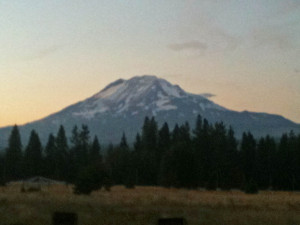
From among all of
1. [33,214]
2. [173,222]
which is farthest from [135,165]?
[173,222]

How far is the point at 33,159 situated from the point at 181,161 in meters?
40.9

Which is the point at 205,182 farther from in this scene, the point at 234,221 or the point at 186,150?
the point at 234,221

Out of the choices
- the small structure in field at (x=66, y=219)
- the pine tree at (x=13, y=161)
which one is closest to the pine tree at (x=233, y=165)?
the pine tree at (x=13, y=161)

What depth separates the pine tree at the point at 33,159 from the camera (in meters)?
105

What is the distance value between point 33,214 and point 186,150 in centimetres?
6125

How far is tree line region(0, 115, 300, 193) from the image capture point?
80500 millimetres

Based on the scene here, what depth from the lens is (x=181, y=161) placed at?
256ft

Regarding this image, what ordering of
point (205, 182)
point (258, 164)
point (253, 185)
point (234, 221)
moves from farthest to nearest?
point (258, 164) → point (205, 182) → point (253, 185) → point (234, 221)

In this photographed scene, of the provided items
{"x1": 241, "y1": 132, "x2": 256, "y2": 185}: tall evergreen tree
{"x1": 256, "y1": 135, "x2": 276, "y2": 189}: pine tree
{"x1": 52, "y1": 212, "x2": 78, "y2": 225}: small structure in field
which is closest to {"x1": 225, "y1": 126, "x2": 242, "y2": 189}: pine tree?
{"x1": 241, "y1": 132, "x2": 256, "y2": 185}: tall evergreen tree

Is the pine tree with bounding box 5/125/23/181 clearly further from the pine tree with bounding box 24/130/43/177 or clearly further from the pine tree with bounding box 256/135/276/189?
the pine tree with bounding box 256/135/276/189

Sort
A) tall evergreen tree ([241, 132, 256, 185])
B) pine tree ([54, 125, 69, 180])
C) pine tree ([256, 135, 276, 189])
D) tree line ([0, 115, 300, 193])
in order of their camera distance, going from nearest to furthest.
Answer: tree line ([0, 115, 300, 193]), pine tree ([256, 135, 276, 189]), tall evergreen tree ([241, 132, 256, 185]), pine tree ([54, 125, 69, 180])

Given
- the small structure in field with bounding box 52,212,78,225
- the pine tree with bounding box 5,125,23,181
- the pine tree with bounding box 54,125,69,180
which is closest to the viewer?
the small structure in field with bounding box 52,212,78,225

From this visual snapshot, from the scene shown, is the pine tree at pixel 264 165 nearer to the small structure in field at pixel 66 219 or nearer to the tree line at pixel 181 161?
the tree line at pixel 181 161

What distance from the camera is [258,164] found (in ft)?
330
